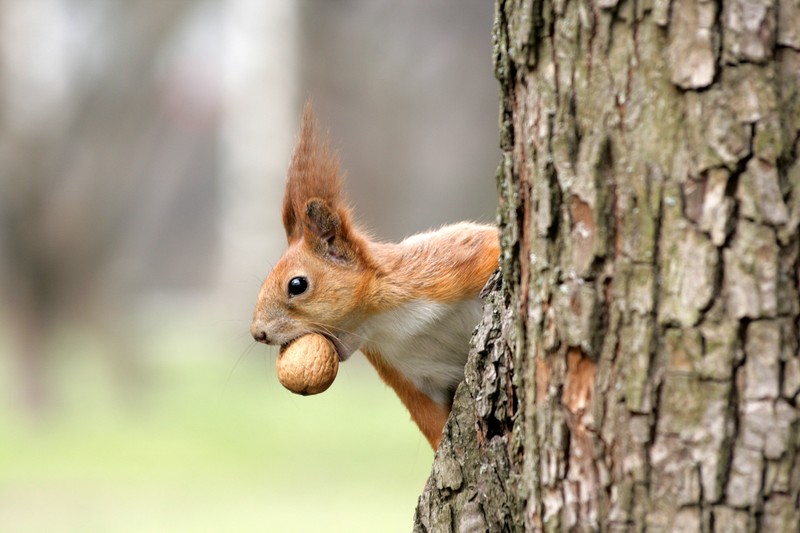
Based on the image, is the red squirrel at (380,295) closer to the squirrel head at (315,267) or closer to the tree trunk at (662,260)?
the squirrel head at (315,267)

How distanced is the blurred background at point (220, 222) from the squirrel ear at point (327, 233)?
235 millimetres

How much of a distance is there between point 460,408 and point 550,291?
411 millimetres

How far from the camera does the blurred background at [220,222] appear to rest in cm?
438

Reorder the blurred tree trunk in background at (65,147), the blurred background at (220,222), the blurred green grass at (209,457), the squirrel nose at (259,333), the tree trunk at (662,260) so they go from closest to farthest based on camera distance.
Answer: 1. the tree trunk at (662,260)
2. the squirrel nose at (259,333)
3. the blurred green grass at (209,457)
4. the blurred background at (220,222)
5. the blurred tree trunk in background at (65,147)

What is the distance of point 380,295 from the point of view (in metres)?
1.95

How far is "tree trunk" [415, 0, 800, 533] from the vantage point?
2.93 ft

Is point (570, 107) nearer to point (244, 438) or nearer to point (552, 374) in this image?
point (552, 374)

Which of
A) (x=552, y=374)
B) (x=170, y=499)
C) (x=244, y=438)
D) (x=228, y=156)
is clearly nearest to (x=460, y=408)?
(x=552, y=374)

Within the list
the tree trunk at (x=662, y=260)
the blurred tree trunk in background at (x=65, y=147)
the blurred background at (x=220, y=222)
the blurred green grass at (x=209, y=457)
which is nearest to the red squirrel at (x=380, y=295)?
the blurred background at (x=220, y=222)

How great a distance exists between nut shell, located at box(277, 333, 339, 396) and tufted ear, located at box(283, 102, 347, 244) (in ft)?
0.82

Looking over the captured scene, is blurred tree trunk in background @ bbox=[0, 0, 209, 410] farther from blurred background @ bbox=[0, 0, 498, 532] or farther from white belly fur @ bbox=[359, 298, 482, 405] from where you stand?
white belly fur @ bbox=[359, 298, 482, 405]

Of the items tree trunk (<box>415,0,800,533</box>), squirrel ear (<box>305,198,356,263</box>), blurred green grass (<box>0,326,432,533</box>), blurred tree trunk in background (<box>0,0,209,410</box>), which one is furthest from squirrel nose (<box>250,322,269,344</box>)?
blurred tree trunk in background (<box>0,0,209,410</box>)

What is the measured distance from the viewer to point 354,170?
8.91 m

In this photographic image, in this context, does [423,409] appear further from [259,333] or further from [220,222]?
[220,222]
